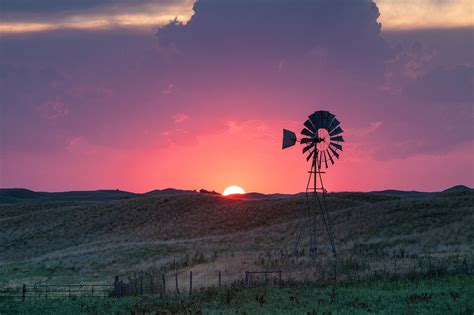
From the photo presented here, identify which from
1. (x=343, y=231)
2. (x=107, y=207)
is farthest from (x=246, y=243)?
(x=107, y=207)

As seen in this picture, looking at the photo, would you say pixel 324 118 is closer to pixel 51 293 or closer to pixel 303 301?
pixel 51 293

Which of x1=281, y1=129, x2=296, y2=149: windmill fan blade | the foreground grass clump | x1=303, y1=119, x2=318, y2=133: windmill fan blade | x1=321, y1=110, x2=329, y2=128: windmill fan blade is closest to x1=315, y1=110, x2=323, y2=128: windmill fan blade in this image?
x1=321, y1=110, x2=329, y2=128: windmill fan blade

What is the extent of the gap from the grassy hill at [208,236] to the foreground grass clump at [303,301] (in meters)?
7.52

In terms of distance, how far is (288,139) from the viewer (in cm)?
6278

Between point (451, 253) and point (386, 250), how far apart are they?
255 inches

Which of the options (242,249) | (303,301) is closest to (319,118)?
(242,249)

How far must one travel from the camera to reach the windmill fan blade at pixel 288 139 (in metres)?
62.7

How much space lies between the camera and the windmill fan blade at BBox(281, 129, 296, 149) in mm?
62688

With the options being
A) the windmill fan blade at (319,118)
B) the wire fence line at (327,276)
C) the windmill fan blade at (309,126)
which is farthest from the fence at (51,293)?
the windmill fan blade at (319,118)

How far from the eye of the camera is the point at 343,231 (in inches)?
3187

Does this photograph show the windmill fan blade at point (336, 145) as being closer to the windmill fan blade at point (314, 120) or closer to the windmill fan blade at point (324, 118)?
the windmill fan blade at point (324, 118)

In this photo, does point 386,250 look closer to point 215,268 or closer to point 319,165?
point 319,165

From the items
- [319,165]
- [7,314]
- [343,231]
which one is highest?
[319,165]

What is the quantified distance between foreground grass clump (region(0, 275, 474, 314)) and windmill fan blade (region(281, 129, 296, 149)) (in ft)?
77.7
